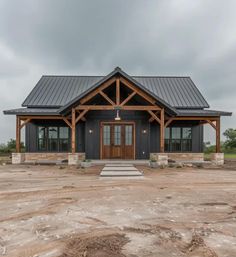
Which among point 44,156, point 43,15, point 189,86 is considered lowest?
point 44,156

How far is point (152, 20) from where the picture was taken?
16.5 metres

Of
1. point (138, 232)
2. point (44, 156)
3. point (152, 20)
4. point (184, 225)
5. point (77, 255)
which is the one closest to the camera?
point (77, 255)

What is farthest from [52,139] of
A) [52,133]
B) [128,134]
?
[128,134]

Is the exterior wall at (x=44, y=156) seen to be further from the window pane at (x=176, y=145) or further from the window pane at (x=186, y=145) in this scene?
the window pane at (x=186, y=145)

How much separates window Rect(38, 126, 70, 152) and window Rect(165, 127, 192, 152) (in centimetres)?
722

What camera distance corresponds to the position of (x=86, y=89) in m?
19.0

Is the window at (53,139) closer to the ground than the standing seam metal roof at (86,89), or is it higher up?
closer to the ground

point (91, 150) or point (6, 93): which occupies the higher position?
point (6, 93)

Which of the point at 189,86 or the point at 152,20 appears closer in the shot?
the point at 152,20

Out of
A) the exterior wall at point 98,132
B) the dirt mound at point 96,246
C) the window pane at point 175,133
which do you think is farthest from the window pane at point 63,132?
the dirt mound at point 96,246

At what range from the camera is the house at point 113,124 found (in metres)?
15.5

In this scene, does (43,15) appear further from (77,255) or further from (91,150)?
(77,255)

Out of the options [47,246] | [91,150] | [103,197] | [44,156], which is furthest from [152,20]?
[47,246]

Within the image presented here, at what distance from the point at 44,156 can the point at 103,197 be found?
12.2 meters
